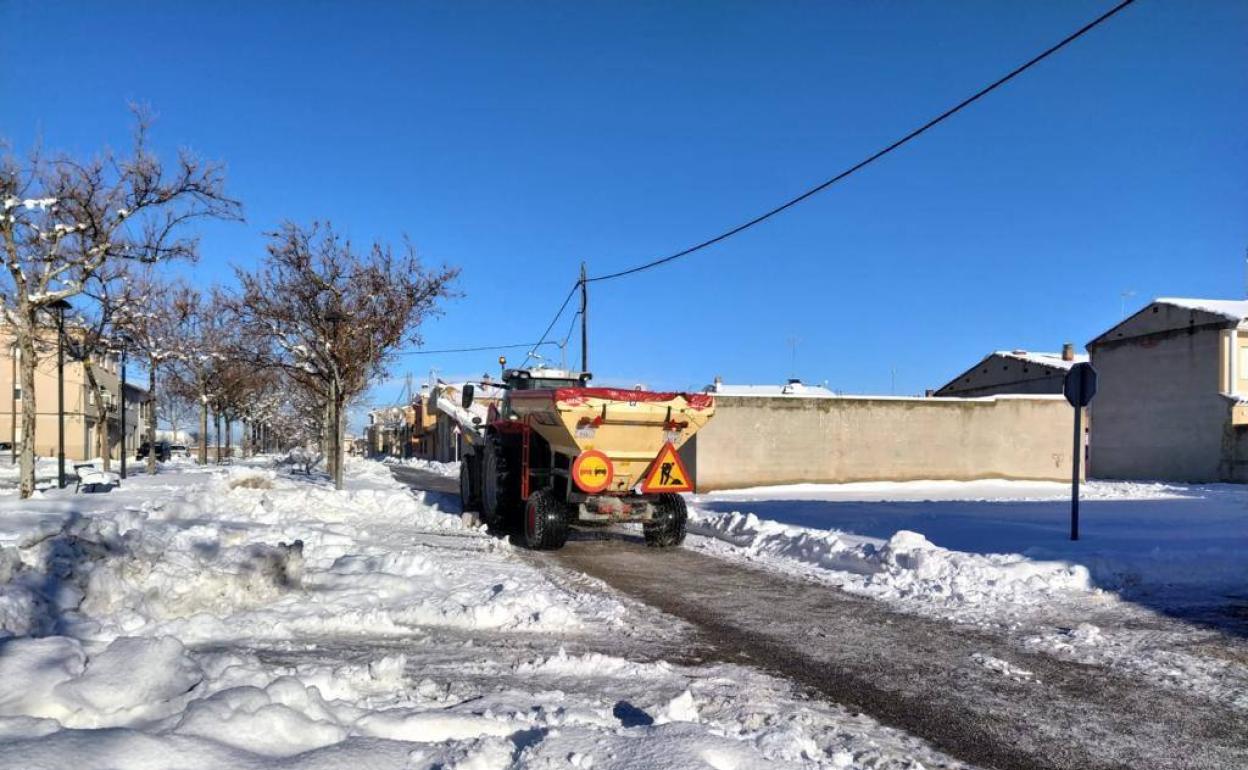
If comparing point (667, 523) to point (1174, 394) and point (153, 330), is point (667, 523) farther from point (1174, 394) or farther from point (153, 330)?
point (1174, 394)

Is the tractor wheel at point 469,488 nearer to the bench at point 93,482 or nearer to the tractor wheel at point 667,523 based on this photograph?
the tractor wheel at point 667,523

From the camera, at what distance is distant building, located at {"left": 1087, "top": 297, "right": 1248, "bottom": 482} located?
134 ft

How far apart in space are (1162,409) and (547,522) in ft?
142

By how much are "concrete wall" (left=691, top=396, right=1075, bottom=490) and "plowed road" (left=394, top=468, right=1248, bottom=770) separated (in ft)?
54.0

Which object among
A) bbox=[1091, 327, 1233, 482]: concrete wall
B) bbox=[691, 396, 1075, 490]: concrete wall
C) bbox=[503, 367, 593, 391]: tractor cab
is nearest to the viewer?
bbox=[503, 367, 593, 391]: tractor cab

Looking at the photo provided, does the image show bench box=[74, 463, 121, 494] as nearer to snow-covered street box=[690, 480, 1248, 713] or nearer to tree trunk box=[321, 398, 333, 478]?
tree trunk box=[321, 398, 333, 478]

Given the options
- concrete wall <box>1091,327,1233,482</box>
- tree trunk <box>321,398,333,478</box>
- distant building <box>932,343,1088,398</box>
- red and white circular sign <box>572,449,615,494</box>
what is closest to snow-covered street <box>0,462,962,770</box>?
red and white circular sign <box>572,449,615,494</box>

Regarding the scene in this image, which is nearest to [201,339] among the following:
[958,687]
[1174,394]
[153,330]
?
[153,330]

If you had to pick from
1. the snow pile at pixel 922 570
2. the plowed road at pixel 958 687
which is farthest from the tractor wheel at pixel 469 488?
the plowed road at pixel 958 687

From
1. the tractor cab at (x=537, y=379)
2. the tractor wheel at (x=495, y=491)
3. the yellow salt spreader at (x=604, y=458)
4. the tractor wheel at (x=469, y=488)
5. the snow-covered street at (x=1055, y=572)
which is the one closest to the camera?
the snow-covered street at (x=1055, y=572)

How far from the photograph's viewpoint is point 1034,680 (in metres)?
5.82

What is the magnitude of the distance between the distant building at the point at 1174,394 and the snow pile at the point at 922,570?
3704 centimetres

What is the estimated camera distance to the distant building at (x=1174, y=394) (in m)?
40.8

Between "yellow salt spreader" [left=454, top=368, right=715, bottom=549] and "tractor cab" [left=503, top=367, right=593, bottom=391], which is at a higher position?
"tractor cab" [left=503, top=367, right=593, bottom=391]
